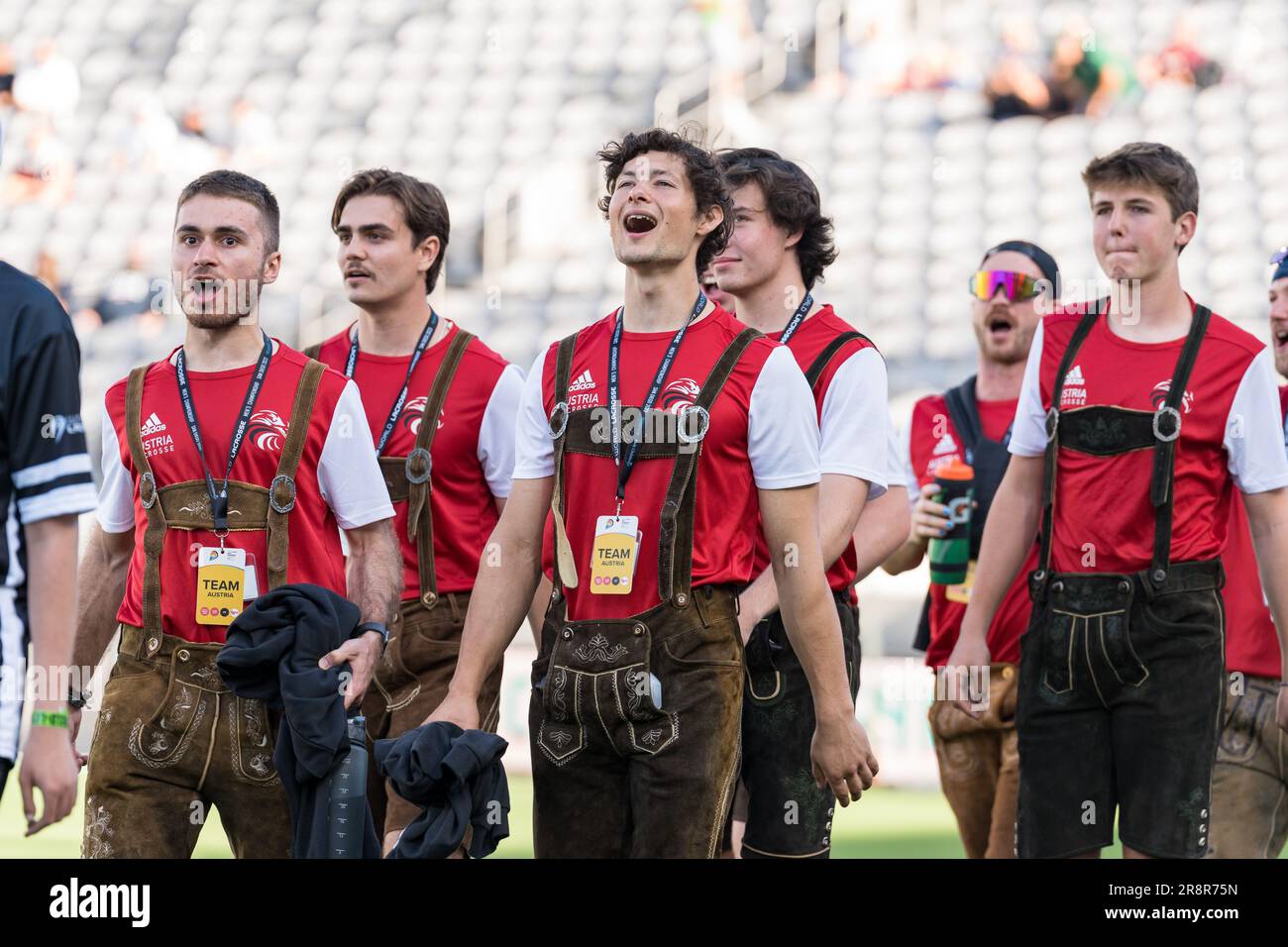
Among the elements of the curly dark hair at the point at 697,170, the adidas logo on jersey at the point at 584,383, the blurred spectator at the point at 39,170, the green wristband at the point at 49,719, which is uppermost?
the blurred spectator at the point at 39,170

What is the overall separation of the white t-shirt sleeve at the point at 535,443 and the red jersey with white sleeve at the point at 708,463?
0.09 meters

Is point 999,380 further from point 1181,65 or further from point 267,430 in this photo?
point 1181,65

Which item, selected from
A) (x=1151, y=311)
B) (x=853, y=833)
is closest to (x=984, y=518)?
(x=1151, y=311)

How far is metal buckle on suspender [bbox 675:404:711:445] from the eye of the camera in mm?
4395

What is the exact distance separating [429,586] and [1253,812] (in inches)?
112

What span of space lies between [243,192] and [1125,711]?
298 centimetres

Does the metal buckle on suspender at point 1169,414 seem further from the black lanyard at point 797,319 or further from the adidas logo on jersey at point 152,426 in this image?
the adidas logo on jersey at point 152,426

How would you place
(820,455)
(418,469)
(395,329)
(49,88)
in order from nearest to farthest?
(820,455), (418,469), (395,329), (49,88)

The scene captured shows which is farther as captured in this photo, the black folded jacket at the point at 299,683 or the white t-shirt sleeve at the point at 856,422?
the white t-shirt sleeve at the point at 856,422

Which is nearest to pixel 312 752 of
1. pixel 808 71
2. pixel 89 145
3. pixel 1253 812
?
pixel 1253 812

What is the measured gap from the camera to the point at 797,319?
5.65m

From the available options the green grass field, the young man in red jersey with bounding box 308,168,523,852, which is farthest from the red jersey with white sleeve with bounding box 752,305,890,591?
the green grass field

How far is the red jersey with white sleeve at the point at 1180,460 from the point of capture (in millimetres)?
5180

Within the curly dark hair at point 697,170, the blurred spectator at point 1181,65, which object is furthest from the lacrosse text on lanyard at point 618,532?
the blurred spectator at point 1181,65
